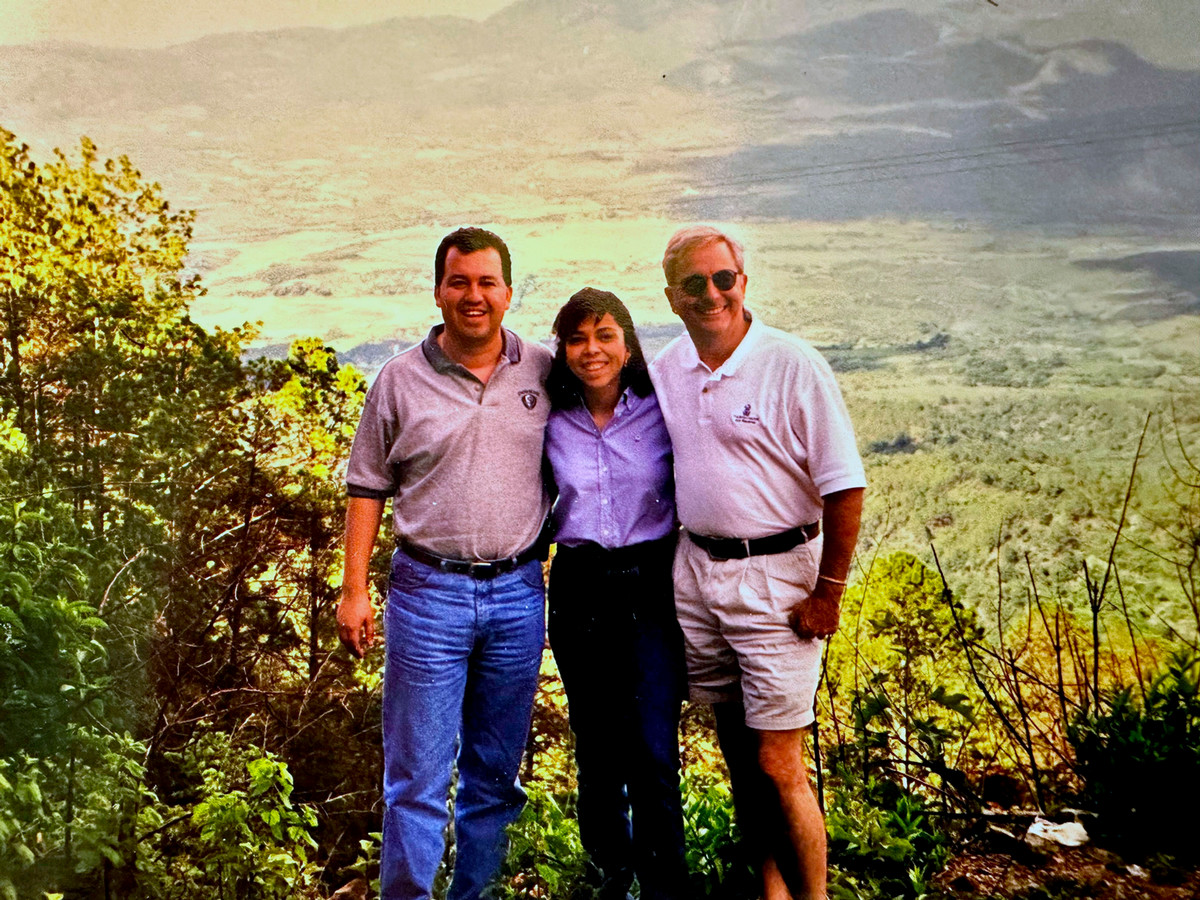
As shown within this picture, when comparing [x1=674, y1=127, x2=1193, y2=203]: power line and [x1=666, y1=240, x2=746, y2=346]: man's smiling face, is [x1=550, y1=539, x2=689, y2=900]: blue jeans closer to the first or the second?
[x1=666, y1=240, x2=746, y2=346]: man's smiling face

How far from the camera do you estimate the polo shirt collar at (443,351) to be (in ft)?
7.39

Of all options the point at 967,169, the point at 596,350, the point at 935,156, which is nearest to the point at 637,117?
the point at 935,156

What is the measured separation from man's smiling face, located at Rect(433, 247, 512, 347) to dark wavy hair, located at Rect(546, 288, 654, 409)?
0.49 feet

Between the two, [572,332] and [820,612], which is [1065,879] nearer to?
[820,612]

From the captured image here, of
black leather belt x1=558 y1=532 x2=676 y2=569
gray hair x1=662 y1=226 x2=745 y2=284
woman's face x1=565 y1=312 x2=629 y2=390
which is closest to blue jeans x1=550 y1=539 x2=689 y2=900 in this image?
black leather belt x1=558 y1=532 x2=676 y2=569

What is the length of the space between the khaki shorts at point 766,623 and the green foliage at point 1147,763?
1.29 metres

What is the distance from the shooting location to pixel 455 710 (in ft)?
7.61

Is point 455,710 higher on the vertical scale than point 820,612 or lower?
lower

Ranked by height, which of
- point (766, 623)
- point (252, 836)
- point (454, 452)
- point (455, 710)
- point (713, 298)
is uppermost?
point (713, 298)

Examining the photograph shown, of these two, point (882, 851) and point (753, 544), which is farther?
point (882, 851)

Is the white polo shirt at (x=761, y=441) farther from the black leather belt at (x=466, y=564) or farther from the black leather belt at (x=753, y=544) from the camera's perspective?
the black leather belt at (x=466, y=564)

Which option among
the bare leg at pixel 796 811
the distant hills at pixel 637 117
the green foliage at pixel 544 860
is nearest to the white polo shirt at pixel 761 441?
the bare leg at pixel 796 811

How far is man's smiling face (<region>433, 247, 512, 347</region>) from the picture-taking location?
2215 mm

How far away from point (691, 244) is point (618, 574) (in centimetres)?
72
